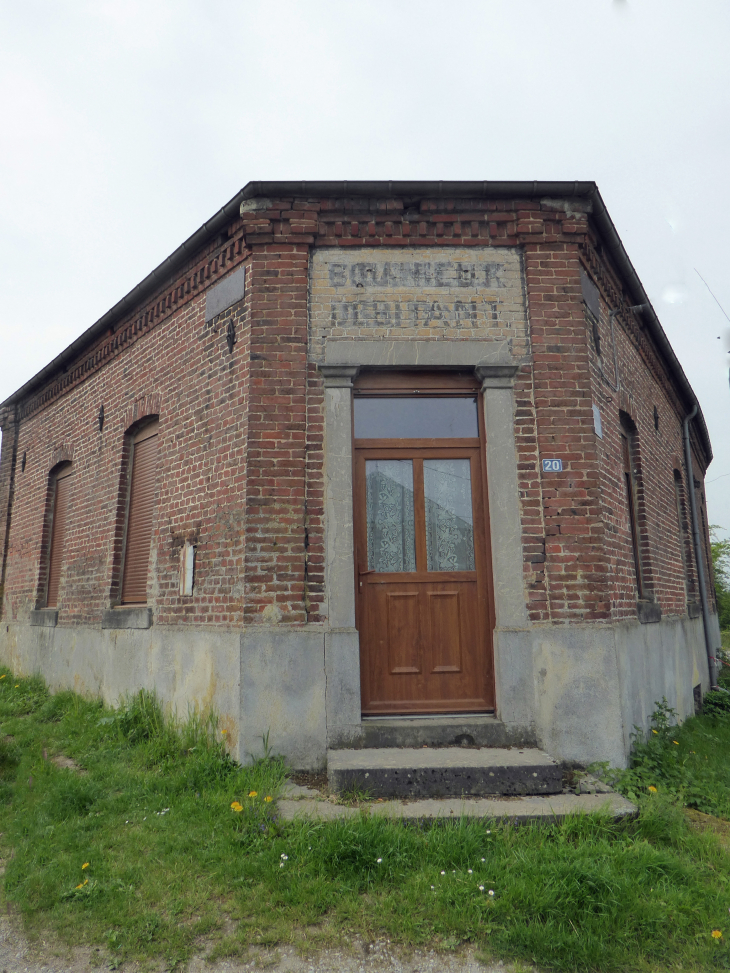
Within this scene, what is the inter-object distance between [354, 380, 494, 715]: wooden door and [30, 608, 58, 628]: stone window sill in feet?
19.0

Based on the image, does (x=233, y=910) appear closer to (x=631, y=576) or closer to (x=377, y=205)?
(x=631, y=576)

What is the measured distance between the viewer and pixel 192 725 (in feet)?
18.3

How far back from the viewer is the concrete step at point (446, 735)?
16.7ft

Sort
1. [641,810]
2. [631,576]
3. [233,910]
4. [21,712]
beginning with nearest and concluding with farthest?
[233,910] < [641,810] < [631,576] < [21,712]

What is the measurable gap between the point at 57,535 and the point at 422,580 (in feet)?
22.5

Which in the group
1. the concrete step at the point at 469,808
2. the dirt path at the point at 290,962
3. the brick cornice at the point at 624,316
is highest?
the brick cornice at the point at 624,316

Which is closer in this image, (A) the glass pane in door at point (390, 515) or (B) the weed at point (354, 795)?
(B) the weed at point (354, 795)

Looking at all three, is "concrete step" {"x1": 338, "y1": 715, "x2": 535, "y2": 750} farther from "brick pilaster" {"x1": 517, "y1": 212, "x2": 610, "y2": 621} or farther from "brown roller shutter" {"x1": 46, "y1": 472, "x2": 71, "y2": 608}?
"brown roller shutter" {"x1": 46, "y1": 472, "x2": 71, "y2": 608}

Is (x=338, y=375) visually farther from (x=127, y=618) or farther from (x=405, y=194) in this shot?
(x=127, y=618)

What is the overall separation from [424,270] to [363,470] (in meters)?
1.92

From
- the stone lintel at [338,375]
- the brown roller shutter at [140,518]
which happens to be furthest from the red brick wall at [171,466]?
the stone lintel at [338,375]

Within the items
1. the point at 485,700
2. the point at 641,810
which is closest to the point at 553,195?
the point at 485,700

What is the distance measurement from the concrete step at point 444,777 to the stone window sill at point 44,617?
20.1ft

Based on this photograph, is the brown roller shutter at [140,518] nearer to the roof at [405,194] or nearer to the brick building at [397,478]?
the brick building at [397,478]
